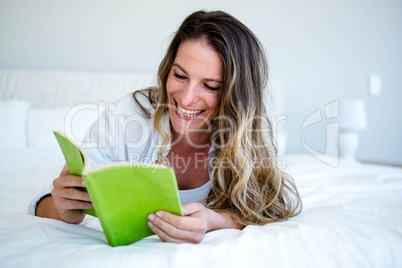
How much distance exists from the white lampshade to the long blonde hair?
1.88 meters

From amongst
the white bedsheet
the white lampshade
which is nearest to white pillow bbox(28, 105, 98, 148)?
the white bedsheet

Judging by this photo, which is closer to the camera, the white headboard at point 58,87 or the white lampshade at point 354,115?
the white headboard at point 58,87

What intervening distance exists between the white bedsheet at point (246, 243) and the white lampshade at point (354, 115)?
→ 171cm

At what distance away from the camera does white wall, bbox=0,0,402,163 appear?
2840 millimetres

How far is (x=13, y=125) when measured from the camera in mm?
2281

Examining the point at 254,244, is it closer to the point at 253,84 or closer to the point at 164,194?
the point at 164,194

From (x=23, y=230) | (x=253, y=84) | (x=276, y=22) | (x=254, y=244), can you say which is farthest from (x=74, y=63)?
(x=254, y=244)

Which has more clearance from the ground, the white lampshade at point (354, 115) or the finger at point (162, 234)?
the white lampshade at point (354, 115)

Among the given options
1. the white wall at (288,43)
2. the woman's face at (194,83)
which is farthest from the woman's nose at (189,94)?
the white wall at (288,43)

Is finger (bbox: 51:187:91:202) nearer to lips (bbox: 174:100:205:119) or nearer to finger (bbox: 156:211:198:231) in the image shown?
finger (bbox: 156:211:198:231)

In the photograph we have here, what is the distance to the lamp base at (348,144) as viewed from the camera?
2986mm

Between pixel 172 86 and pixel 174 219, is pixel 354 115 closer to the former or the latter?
pixel 172 86

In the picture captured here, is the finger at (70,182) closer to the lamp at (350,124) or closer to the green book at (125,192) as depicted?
the green book at (125,192)

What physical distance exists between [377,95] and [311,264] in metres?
2.78
